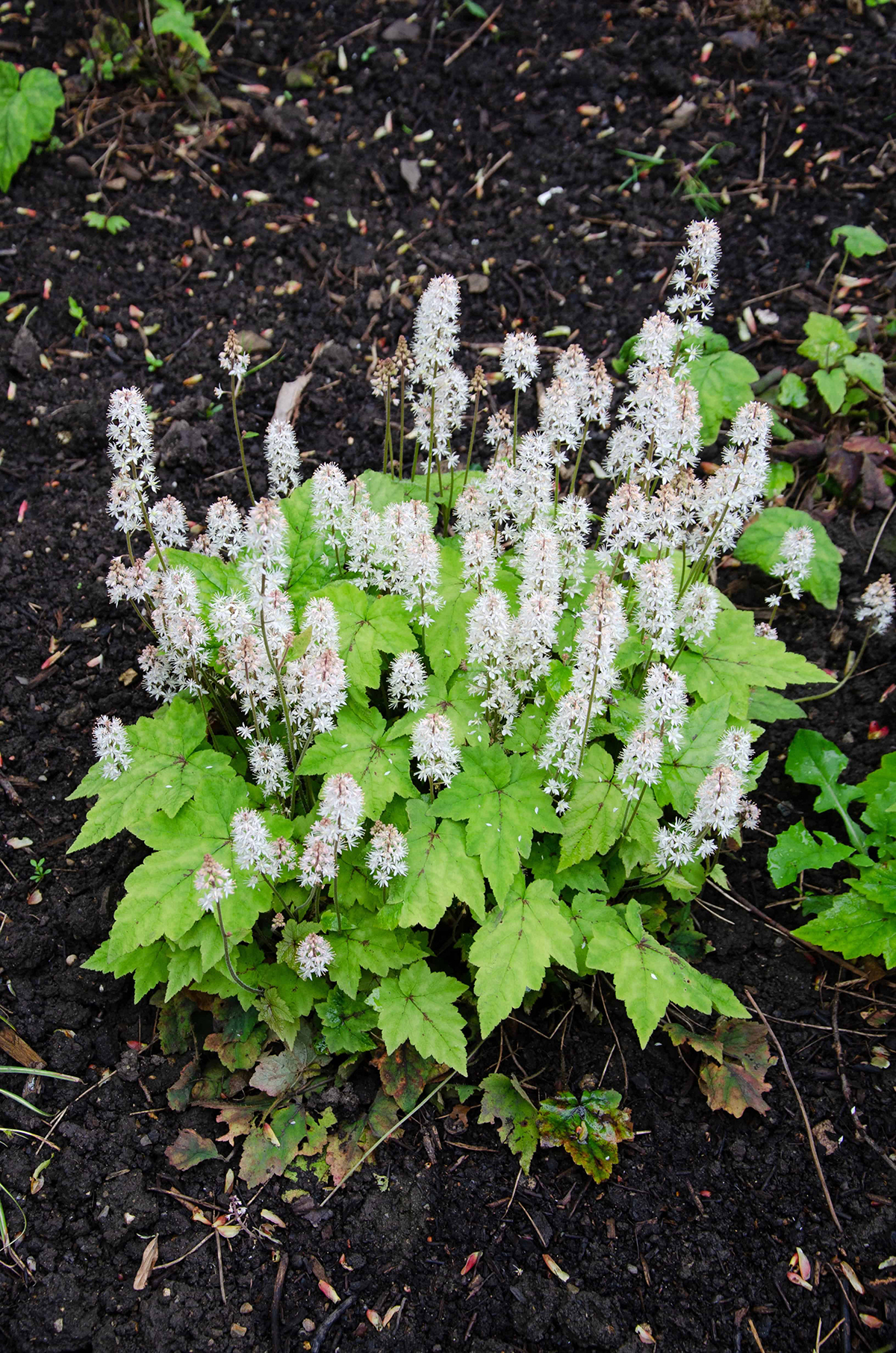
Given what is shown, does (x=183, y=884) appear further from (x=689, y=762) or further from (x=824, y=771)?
(x=824, y=771)

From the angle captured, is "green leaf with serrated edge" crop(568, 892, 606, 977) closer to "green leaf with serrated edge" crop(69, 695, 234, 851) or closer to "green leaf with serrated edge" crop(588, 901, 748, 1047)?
"green leaf with serrated edge" crop(588, 901, 748, 1047)

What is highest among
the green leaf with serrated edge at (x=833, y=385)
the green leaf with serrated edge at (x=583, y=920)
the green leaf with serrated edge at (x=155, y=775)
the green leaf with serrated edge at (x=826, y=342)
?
the green leaf with serrated edge at (x=826, y=342)

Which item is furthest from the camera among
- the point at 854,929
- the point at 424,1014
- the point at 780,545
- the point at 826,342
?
the point at 826,342

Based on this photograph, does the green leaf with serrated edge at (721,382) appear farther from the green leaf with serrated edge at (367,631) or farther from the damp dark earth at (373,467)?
the green leaf with serrated edge at (367,631)

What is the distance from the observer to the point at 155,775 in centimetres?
373

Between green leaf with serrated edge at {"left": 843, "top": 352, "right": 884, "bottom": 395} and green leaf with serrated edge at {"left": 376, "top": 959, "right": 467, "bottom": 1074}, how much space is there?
4256 millimetres

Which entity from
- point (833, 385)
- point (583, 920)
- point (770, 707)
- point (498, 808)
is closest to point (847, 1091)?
point (583, 920)

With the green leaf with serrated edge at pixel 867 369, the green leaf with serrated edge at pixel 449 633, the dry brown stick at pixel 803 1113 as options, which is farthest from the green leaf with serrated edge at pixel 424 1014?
A: the green leaf with serrated edge at pixel 867 369

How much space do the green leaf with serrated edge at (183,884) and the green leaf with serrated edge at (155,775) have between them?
72 mm

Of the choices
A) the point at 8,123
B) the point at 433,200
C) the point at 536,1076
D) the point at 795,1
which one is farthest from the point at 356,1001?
the point at 795,1

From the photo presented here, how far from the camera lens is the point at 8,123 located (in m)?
6.71

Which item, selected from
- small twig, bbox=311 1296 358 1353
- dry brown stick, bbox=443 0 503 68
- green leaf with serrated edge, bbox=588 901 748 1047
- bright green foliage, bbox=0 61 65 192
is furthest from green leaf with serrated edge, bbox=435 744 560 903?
dry brown stick, bbox=443 0 503 68

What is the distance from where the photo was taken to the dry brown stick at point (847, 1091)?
3.65 m

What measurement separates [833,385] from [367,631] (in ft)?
11.7
